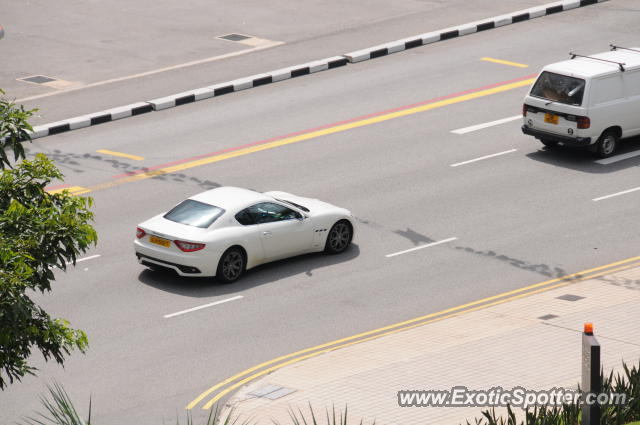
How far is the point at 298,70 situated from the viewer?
3009 centimetres

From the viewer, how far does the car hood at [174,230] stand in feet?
59.7

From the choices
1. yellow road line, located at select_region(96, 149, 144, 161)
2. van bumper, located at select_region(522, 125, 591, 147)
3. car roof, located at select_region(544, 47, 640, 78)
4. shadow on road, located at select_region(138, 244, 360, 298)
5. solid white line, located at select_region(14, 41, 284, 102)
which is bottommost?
shadow on road, located at select_region(138, 244, 360, 298)

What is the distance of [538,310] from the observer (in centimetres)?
1730

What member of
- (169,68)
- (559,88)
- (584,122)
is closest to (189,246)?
(584,122)

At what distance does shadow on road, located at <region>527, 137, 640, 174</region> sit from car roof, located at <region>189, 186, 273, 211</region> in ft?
24.2

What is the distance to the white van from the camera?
77.2 feet

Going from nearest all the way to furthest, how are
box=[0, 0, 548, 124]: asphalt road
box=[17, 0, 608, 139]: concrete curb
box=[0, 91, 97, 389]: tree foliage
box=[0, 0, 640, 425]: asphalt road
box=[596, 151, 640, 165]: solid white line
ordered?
box=[0, 91, 97, 389]: tree foliage
box=[0, 0, 640, 425]: asphalt road
box=[596, 151, 640, 165]: solid white line
box=[17, 0, 608, 139]: concrete curb
box=[0, 0, 548, 124]: asphalt road

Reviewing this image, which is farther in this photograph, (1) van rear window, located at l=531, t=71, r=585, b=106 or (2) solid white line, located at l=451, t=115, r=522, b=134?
(2) solid white line, located at l=451, t=115, r=522, b=134

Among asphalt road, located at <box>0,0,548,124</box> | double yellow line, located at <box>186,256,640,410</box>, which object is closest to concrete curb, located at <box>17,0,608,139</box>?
asphalt road, located at <box>0,0,548,124</box>

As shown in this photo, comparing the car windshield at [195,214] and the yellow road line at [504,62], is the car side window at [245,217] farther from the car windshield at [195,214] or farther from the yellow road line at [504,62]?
the yellow road line at [504,62]

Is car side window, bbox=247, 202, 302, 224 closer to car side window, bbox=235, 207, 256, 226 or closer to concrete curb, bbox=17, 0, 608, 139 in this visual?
car side window, bbox=235, 207, 256, 226

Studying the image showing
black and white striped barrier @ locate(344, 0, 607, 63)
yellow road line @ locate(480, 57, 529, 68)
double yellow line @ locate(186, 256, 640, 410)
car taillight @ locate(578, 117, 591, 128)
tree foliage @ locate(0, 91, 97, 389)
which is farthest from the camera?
black and white striped barrier @ locate(344, 0, 607, 63)

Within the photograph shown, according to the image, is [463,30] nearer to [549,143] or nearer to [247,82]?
[247,82]

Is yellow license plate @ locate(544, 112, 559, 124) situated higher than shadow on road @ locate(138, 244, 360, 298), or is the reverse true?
yellow license plate @ locate(544, 112, 559, 124)
